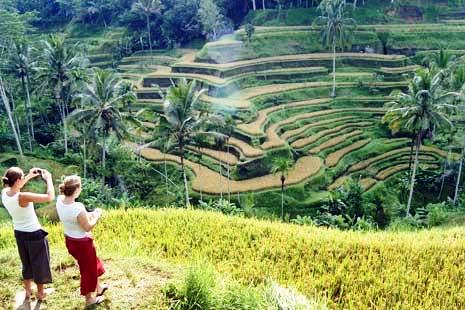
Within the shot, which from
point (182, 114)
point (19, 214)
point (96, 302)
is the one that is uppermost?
point (19, 214)

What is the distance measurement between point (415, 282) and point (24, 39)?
3005cm

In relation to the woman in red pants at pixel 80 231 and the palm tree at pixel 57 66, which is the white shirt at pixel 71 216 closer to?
the woman in red pants at pixel 80 231

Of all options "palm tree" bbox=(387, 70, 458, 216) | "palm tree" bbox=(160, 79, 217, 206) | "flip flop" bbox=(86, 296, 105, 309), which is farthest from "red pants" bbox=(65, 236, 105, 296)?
"palm tree" bbox=(387, 70, 458, 216)

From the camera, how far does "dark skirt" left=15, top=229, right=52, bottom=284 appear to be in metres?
4.69

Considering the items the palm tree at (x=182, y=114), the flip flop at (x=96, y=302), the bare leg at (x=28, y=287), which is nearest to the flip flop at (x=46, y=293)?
the bare leg at (x=28, y=287)

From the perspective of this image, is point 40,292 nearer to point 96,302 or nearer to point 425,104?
point 96,302

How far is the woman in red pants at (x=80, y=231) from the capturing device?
435cm

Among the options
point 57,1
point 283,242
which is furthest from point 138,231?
point 57,1

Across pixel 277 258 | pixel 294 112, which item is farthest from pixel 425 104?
pixel 277 258

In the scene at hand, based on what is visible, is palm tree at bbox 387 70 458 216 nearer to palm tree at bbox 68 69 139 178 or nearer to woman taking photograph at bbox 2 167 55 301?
palm tree at bbox 68 69 139 178

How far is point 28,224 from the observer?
15.3 ft

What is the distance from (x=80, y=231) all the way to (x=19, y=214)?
0.67 m

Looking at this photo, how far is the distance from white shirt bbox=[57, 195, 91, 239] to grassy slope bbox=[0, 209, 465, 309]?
35.3 inches

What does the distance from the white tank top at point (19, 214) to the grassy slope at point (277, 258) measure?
0.91 m
